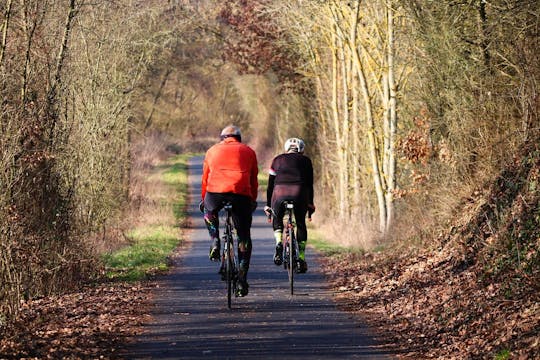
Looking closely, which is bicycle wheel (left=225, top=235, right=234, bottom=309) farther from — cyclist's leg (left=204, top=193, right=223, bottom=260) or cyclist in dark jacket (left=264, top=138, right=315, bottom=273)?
cyclist in dark jacket (left=264, top=138, right=315, bottom=273)

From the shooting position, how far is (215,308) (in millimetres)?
13719

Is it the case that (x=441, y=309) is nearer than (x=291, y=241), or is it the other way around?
(x=441, y=309)

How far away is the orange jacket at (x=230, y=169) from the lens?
1337 cm

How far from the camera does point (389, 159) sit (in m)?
24.5

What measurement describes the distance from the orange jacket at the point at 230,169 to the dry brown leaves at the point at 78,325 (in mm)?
1847

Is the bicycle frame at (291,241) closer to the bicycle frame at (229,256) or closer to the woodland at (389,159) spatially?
the woodland at (389,159)

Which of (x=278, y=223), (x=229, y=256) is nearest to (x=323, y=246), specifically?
(x=278, y=223)

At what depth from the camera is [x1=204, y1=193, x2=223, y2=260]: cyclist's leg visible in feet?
44.0

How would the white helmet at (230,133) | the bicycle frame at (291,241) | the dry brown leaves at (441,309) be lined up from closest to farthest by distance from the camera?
the dry brown leaves at (441,309)
the white helmet at (230,133)
the bicycle frame at (291,241)

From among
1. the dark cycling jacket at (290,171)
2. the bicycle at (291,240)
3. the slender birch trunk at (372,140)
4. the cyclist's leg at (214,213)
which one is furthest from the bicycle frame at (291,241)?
the slender birch trunk at (372,140)

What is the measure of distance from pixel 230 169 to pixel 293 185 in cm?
207

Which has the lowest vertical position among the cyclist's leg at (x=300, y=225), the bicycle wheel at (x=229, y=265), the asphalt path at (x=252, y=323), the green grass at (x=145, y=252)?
the asphalt path at (x=252, y=323)

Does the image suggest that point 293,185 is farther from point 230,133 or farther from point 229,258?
point 229,258

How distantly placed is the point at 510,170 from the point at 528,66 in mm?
1475
